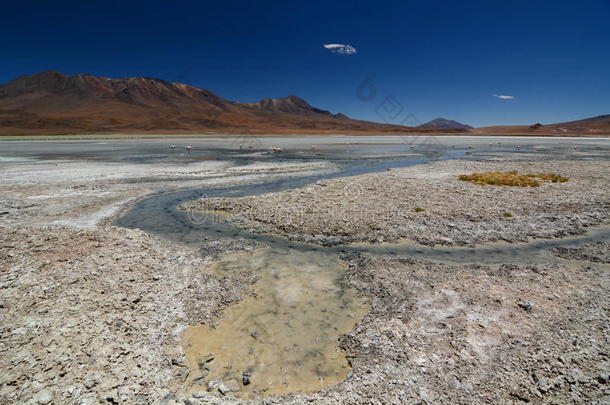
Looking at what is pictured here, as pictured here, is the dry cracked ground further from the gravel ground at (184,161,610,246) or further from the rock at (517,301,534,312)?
the gravel ground at (184,161,610,246)

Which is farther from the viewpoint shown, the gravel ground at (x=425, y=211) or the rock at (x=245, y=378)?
the gravel ground at (x=425, y=211)

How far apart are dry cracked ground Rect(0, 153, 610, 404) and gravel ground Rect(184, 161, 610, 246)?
13 centimetres

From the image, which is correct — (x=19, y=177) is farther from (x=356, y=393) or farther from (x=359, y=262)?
(x=356, y=393)

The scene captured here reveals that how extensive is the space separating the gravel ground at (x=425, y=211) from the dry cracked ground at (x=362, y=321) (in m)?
0.13

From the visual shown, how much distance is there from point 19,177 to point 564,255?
29.0m

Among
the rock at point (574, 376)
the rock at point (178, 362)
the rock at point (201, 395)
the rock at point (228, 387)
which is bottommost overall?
the rock at point (228, 387)

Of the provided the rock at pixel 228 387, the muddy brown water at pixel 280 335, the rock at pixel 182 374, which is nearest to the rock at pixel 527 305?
the muddy brown water at pixel 280 335

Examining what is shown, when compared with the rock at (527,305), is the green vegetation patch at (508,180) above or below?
above

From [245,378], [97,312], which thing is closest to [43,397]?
[97,312]

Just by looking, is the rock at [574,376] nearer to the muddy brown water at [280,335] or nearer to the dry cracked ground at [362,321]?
the dry cracked ground at [362,321]

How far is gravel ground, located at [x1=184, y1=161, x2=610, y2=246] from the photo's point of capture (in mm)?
10211

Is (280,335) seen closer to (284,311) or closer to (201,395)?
(284,311)

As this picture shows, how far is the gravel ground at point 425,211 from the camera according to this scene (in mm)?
10211

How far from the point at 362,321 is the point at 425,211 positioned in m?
7.68
